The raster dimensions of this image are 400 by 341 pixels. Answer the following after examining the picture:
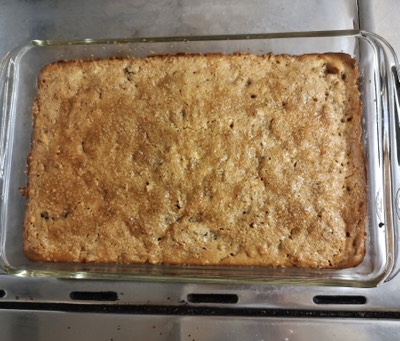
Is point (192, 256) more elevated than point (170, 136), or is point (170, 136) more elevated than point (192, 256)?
point (170, 136)

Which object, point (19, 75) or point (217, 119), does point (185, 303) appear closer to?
point (217, 119)

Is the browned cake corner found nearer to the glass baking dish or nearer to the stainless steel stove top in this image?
the glass baking dish

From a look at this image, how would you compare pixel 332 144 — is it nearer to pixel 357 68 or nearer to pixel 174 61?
pixel 357 68

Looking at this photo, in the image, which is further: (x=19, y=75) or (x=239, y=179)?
(x=19, y=75)

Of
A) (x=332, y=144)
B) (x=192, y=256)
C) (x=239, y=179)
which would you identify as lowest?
(x=192, y=256)

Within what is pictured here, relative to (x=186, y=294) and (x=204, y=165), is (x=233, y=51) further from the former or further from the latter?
(x=186, y=294)

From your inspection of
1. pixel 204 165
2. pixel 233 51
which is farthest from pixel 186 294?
pixel 233 51

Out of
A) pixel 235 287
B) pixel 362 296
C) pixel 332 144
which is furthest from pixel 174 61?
pixel 362 296
